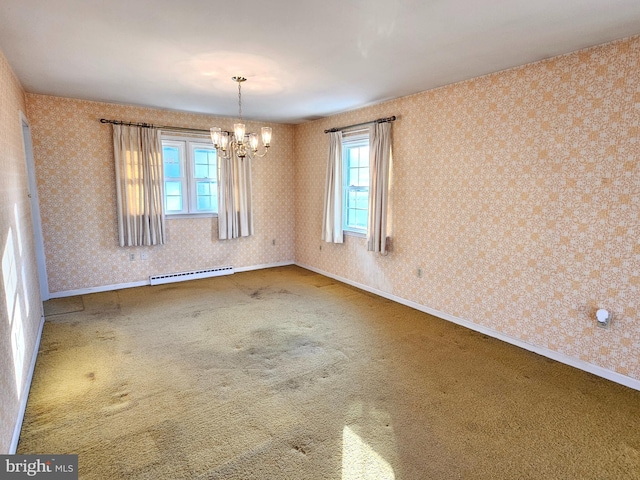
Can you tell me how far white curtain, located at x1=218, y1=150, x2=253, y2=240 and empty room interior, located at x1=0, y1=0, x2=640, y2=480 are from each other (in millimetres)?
742

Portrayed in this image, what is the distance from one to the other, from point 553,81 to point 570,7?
0.93m

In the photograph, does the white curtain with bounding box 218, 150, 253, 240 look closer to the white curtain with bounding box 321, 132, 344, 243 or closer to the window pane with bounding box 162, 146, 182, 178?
the window pane with bounding box 162, 146, 182, 178

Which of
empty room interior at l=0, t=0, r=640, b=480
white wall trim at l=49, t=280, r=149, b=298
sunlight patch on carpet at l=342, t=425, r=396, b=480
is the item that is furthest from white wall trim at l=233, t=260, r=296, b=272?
sunlight patch on carpet at l=342, t=425, r=396, b=480

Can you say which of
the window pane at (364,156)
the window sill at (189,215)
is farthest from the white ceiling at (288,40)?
the window sill at (189,215)

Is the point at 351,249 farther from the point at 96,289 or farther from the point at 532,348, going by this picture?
the point at 96,289

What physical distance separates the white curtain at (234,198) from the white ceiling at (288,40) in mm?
1766

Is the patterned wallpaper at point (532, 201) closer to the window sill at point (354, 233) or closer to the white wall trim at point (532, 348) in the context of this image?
the white wall trim at point (532, 348)

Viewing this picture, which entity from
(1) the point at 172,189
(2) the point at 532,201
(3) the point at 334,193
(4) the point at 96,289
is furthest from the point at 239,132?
(4) the point at 96,289

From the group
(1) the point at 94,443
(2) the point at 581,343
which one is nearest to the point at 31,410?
(1) the point at 94,443

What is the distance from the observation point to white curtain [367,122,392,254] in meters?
4.27

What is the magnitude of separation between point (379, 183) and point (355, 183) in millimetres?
790

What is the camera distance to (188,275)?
541 cm

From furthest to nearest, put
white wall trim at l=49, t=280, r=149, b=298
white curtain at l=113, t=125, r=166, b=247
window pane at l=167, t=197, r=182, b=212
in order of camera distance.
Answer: window pane at l=167, t=197, r=182, b=212, white curtain at l=113, t=125, r=166, b=247, white wall trim at l=49, t=280, r=149, b=298

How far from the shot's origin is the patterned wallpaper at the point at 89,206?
4.25 meters
